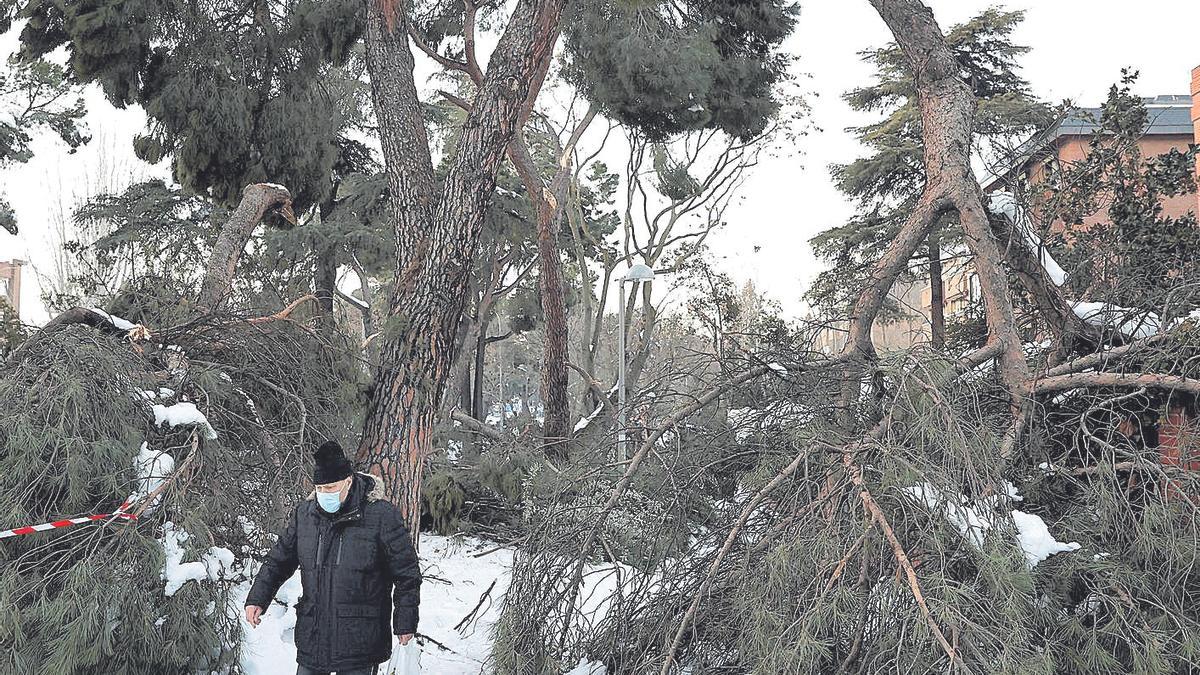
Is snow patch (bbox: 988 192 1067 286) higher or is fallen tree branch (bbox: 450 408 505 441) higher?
snow patch (bbox: 988 192 1067 286)

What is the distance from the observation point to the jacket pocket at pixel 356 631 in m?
3.76

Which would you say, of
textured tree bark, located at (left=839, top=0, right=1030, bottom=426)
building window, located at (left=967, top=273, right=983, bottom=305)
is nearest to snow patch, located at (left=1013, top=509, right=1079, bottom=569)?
textured tree bark, located at (left=839, top=0, right=1030, bottom=426)

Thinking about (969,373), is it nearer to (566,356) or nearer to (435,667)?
(435,667)

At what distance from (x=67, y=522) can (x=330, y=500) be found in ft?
3.98

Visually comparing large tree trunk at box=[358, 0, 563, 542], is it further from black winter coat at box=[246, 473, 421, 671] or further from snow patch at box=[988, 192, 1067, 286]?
snow patch at box=[988, 192, 1067, 286]

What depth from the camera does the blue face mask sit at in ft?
12.5

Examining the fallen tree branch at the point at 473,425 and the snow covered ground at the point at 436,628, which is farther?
the fallen tree branch at the point at 473,425

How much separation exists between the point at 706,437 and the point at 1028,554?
1.60 metres

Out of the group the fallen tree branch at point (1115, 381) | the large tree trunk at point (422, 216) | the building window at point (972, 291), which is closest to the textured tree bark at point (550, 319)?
the large tree trunk at point (422, 216)

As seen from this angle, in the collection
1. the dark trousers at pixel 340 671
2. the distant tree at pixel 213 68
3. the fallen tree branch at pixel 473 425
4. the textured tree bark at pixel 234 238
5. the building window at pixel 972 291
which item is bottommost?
the dark trousers at pixel 340 671

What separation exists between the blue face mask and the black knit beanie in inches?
2.1

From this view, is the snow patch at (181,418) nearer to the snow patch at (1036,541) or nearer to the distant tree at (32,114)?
the snow patch at (1036,541)

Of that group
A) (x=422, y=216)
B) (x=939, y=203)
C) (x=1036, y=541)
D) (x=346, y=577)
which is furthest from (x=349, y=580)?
(x=939, y=203)

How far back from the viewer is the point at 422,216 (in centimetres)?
657
